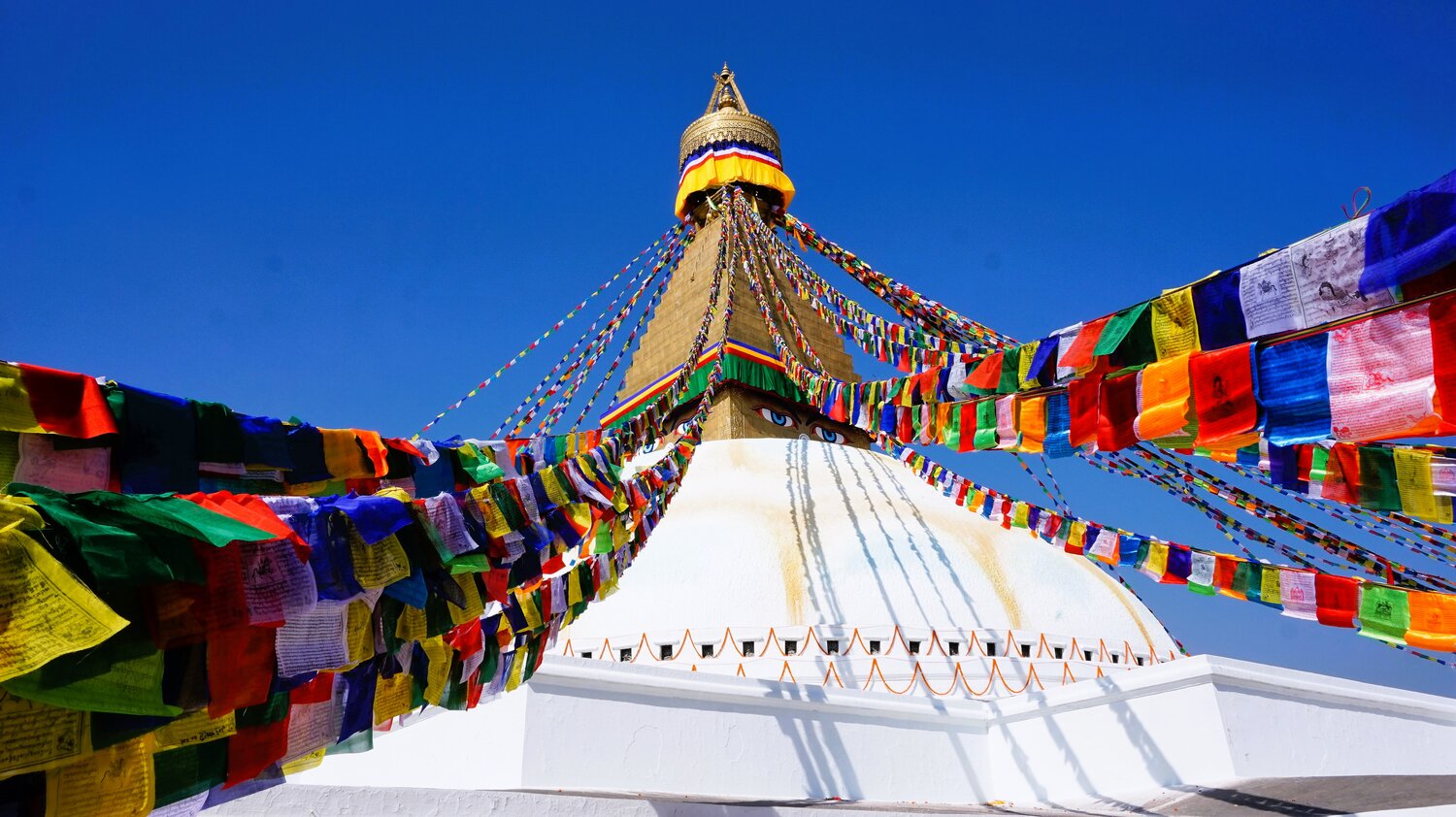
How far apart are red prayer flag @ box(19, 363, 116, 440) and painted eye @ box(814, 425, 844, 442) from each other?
39.7ft

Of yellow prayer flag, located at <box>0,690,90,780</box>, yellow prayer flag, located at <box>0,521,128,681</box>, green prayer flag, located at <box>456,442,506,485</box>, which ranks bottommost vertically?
yellow prayer flag, located at <box>0,690,90,780</box>

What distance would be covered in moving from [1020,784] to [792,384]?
282 inches

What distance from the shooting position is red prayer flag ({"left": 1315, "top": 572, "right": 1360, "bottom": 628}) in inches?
258

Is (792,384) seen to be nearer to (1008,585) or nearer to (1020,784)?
(1008,585)

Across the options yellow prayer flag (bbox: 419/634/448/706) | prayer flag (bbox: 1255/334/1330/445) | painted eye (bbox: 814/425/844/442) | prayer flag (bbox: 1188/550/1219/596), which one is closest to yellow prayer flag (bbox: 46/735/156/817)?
yellow prayer flag (bbox: 419/634/448/706)

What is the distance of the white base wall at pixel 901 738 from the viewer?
6875 millimetres

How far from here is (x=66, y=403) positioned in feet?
10.8

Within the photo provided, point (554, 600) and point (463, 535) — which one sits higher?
point (463, 535)

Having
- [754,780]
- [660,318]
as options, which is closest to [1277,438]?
[754,780]

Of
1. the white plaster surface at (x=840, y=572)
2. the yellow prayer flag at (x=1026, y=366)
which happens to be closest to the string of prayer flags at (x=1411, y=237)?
the yellow prayer flag at (x=1026, y=366)

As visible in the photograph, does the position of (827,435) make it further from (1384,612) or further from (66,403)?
(66,403)

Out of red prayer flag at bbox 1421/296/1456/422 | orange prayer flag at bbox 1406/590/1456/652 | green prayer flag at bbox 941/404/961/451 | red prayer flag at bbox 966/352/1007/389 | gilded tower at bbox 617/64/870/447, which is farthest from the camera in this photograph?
gilded tower at bbox 617/64/870/447

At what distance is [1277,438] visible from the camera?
149 inches

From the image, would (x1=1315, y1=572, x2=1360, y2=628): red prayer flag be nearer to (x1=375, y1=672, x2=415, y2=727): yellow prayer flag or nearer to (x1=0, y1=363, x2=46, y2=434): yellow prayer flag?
(x1=375, y1=672, x2=415, y2=727): yellow prayer flag
